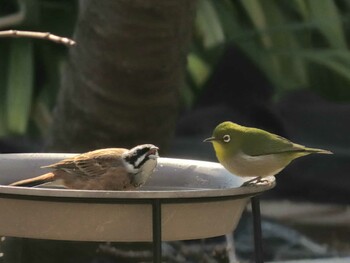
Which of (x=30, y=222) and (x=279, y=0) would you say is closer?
(x=30, y=222)

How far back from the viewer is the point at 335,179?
5.34 m

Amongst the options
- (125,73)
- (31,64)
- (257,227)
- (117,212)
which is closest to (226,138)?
(257,227)

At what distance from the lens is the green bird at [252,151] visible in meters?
2.55

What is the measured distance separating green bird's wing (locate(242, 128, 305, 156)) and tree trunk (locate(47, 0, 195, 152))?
75cm

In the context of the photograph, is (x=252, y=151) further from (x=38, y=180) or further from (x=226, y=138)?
(x=38, y=180)

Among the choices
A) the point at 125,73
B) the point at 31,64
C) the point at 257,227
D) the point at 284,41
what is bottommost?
the point at 257,227

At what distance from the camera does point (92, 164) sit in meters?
2.29

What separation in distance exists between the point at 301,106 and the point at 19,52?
4.65 feet

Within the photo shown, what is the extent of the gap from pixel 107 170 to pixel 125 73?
3.84 feet

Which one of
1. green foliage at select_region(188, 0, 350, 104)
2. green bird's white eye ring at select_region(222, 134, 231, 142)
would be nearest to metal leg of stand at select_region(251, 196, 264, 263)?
green bird's white eye ring at select_region(222, 134, 231, 142)

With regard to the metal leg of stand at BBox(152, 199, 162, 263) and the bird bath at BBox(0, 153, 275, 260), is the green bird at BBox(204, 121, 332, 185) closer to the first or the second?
the bird bath at BBox(0, 153, 275, 260)

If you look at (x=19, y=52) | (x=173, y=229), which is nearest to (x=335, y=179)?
(x=19, y=52)

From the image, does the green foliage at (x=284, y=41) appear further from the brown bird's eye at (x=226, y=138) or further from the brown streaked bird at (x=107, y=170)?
the brown streaked bird at (x=107, y=170)

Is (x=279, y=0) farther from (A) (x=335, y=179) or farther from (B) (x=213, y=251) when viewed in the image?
(B) (x=213, y=251)
